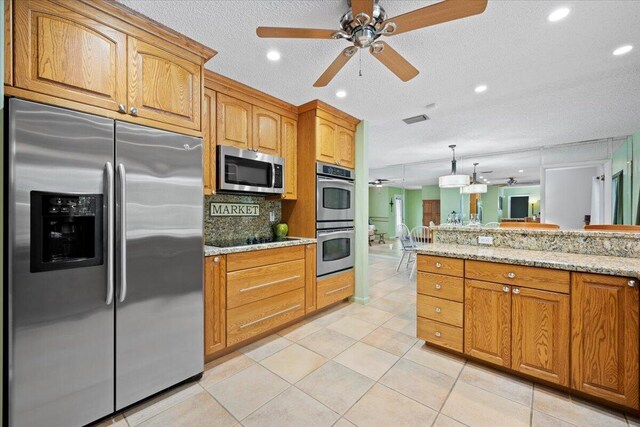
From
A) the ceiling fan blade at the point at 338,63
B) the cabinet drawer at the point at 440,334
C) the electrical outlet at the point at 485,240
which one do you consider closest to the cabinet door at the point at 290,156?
the ceiling fan blade at the point at 338,63

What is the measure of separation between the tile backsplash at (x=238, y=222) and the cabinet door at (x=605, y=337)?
2.70 m

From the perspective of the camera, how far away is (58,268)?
1349mm

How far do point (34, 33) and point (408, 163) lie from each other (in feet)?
21.5

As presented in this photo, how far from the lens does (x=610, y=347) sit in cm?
156

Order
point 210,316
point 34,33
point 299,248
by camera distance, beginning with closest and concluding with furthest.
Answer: point 34,33
point 210,316
point 299,248

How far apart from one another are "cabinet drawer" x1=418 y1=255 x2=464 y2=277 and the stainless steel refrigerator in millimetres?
1809

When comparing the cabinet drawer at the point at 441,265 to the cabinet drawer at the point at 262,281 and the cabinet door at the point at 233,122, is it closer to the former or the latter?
the cabinet drawer at the point at 262,281

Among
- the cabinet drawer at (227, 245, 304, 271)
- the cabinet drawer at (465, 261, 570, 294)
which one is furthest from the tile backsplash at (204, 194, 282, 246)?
the cabinet drawer at (465, 261, 570, 294)

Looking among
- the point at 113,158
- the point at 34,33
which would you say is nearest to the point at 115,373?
the point at 113,158

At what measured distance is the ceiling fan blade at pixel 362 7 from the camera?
4.34 ft

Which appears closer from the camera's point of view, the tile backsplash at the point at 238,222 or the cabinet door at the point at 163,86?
the cabinet door at the point at 163,86

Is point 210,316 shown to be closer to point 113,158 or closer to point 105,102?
point 113,158

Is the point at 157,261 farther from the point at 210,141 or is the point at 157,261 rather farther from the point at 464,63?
the point at 464,63

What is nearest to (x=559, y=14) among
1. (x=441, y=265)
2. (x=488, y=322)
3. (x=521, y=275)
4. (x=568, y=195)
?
(x=521, y=275)
